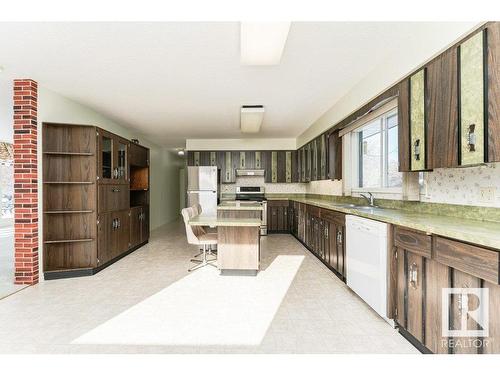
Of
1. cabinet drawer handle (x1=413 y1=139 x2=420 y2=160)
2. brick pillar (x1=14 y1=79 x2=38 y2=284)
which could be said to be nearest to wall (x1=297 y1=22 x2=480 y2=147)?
cabinet drawer handle (x1=413 y1=139 x2=420 y2=160)

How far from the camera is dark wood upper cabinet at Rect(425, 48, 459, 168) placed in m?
2.07

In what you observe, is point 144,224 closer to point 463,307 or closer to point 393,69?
point 393,69

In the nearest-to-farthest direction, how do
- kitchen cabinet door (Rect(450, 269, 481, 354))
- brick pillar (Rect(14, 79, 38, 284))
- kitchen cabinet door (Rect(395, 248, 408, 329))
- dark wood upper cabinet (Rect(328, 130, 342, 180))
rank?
kitchen cabinet door (Rect(450, 269, 481, 354)) < kitchen cabinet door (Rect(395, 248, 408, 329)) < brick pillar (Rect(14, 79, 38, 284)) < dark wood upper cabinet (Rect(328, 130, 342, 180))

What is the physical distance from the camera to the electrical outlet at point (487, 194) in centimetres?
209

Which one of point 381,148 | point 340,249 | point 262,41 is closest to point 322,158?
point 381,148

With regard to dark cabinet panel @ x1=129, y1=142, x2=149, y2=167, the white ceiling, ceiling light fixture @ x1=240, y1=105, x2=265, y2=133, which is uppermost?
the white ceiling

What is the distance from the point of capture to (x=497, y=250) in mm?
1397

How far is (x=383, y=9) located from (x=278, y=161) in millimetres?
6290

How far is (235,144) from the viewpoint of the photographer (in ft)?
26.4

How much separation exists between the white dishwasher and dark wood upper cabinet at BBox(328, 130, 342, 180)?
191 cm

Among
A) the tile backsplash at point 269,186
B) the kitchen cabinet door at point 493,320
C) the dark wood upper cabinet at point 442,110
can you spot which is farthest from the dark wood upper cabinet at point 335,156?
the kitchen cabinet door at point 493,320

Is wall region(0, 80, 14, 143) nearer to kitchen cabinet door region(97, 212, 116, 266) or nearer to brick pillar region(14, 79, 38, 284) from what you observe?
brick pillar region(14, 79, 38, 284)

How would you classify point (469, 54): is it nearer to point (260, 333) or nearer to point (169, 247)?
point (260, 333)

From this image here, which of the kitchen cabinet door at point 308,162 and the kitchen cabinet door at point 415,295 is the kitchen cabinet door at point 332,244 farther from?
the kitchen cabinet door at point 308,162
